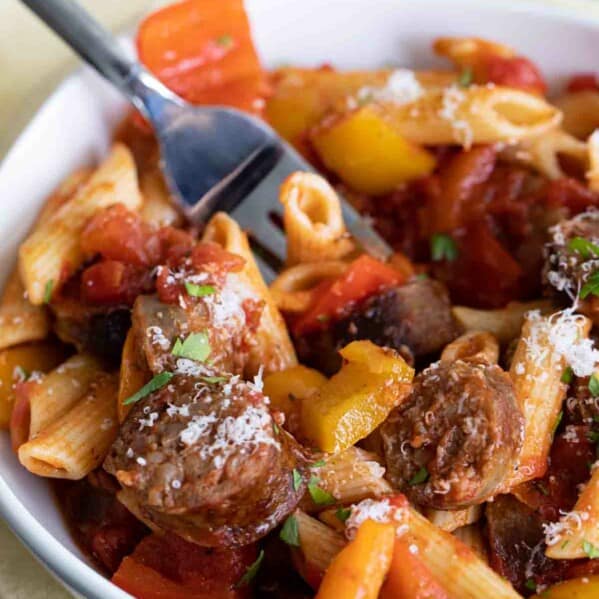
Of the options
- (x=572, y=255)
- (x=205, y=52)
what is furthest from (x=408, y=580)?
(x=205, y=52)

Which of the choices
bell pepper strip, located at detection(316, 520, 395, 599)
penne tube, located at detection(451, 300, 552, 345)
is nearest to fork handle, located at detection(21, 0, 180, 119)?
penne tube, located at detection(451, 300, 552, 345)

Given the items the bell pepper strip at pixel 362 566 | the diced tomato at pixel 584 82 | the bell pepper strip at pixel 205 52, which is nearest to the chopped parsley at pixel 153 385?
the bell pepper strip at pixel 362 566

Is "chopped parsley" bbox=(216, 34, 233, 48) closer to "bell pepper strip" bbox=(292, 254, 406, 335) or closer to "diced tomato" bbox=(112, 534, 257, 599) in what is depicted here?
"bell pepper strip" bbox=(292, 254, 406, 335)

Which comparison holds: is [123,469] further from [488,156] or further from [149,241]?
[488,156]

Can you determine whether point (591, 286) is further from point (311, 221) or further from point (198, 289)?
point (198, 289)

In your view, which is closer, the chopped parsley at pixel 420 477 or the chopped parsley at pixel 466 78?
the chopped parsley at pixel 420 477

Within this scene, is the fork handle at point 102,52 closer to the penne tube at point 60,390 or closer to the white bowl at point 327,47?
the white bowl at point 327,47

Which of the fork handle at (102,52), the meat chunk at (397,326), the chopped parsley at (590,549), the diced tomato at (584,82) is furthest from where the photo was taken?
the diced tomato at (584,82)

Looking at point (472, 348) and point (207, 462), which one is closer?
point (207, 462)
